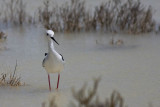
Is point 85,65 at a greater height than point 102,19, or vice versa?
point 102,19

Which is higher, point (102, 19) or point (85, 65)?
point (102, 19)

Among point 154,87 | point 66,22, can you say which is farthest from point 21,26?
point 154,87

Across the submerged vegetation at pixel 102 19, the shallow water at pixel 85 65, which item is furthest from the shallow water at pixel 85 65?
the submerged vegetation at pixel 102 19

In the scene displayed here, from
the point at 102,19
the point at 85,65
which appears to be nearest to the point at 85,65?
the point at 85,65

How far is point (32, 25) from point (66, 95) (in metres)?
5.07

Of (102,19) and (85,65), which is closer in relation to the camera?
(85,65)

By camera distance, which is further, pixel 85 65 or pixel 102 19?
pixel 102 19

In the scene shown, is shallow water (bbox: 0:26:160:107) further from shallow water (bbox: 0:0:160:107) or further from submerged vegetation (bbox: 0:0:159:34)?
submerged vegetation (bbox: 0:0:159:34)

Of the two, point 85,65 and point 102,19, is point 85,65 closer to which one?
point 85,65

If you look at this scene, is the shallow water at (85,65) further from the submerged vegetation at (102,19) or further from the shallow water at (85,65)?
the submerged vegetation at (102,19)

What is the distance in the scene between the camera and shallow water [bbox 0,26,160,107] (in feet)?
18.8

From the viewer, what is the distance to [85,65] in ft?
24.1

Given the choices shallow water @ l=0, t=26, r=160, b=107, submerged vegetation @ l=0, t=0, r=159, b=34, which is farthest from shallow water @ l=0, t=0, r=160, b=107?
submerged vegetation @ l=0, t=0, r=159, b=34

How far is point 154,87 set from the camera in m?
6.09
